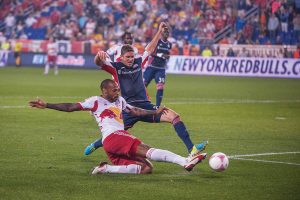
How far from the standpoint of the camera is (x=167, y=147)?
13570mm

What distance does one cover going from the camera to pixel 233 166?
11.3m

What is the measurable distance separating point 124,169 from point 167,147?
3.21 meters

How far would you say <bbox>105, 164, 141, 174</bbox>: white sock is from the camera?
10.4 meters

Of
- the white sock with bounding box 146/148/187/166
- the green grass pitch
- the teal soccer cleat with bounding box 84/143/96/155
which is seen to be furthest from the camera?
the teal soccer cleat with bounding box 84/143/96/155

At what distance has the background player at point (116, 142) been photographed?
1014 cm

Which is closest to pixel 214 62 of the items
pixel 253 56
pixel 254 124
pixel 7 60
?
pixel 253 56

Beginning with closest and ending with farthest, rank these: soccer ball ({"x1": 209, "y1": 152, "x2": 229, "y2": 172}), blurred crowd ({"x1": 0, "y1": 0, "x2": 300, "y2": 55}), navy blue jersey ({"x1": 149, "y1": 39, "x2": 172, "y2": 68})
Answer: soccer ball ({"x1": 209, "y1": 152, "x2": 229, "y2": 172}) → navy blue jersey ({"x1": 149, "y1": 39, "x2": 172, "y2": 68}) → blurred crowd ({"x1": 0, "y1": 0, "x2": 300, "y2": 55})

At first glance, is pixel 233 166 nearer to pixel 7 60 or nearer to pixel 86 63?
pixel 86 63

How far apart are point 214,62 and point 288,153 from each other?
27817 mm

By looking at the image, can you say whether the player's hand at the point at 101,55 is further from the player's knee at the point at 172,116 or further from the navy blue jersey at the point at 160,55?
the navy blue jersey at the point at 160,55

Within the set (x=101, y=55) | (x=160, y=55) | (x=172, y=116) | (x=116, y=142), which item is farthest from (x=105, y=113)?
(x=160, y=55)

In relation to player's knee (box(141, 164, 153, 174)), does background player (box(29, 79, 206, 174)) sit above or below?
above

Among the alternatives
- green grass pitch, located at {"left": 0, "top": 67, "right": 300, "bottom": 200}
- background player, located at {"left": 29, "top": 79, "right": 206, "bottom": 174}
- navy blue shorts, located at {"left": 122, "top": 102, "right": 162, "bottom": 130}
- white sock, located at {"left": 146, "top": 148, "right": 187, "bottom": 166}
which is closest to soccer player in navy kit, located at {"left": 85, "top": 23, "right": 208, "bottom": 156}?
navy blue shorts, located at {"left": 122, "top": 102, "right": 162, "bottom": 130}

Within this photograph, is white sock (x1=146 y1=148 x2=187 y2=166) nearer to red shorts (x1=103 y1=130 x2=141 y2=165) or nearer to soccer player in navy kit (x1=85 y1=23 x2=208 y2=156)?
red shorts (x1=103 y1=130 x2=141 y2=165)
